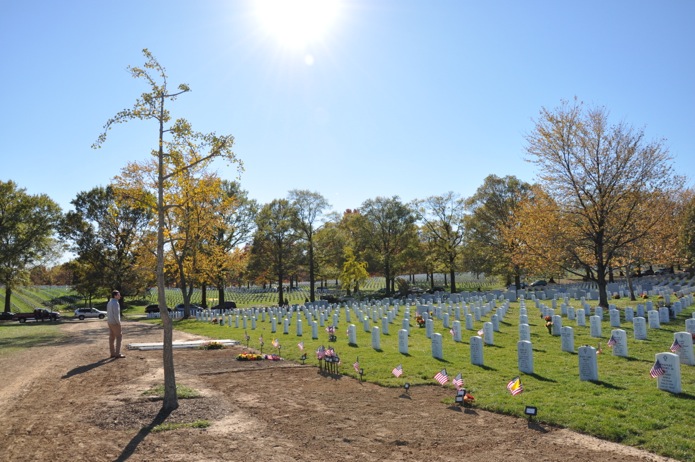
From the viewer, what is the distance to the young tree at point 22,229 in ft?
120

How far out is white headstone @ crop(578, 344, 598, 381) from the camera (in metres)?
9.41

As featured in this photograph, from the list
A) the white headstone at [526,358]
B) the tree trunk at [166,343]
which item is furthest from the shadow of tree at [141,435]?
the white headstone at [526,358]

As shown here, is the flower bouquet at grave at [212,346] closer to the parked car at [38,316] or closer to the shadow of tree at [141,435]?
the shadow of tree at [141,435]

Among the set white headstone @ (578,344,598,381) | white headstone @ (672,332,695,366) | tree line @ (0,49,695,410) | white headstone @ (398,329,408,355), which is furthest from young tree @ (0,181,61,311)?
white headstone @ (672,332,695,366)

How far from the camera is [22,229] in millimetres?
37156

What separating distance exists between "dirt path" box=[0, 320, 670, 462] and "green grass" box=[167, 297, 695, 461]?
0.42 meters

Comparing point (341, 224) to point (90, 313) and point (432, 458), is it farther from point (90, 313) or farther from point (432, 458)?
point (432, 458)

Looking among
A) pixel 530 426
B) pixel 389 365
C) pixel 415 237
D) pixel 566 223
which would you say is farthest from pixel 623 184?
pixel 415 237

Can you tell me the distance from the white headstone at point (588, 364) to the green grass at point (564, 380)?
0.19 meters

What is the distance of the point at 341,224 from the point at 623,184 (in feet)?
134

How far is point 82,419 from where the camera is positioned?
740cm

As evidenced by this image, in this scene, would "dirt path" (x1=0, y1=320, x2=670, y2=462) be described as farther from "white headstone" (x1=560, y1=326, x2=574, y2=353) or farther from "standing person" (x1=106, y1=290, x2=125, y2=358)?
"white headstone" (x1=560, y1=326, x2=574, y2=353)

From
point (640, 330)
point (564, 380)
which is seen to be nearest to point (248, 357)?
point (564, 380)

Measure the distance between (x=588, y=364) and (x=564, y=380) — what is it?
1.98ft
